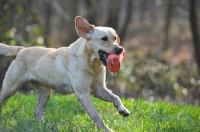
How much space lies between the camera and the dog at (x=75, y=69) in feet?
19.5

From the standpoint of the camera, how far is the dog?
A: 5949mm

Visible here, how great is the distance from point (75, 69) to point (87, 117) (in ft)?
3.03

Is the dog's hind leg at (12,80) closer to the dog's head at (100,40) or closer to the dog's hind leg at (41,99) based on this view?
the dog's hind leg at (41,99)

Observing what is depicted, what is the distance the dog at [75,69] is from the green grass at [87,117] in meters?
0.26

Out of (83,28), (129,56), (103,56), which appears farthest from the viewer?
(129,56)

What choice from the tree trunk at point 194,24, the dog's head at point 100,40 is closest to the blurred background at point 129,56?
the tree trunk at point 194,24

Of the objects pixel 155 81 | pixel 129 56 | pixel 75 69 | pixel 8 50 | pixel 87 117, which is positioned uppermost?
pixel 75 69

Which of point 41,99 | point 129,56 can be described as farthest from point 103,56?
point 129,56

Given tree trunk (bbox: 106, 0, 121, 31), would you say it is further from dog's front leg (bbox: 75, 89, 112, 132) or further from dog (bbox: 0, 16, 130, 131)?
dog's front leg (bbox: 75, 89, 112, 132)

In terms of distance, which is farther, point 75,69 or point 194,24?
point 194,24

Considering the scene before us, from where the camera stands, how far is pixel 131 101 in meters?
7.99

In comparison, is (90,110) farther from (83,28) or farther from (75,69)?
(83,28)

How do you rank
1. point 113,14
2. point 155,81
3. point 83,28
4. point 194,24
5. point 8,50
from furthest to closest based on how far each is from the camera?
point 113,14, point 155,81, point 194,24, point 8,50, point 83,28

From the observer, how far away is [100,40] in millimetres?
5938
